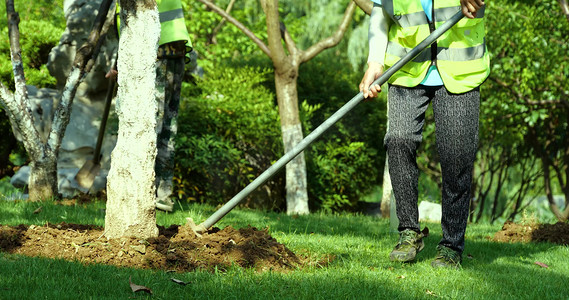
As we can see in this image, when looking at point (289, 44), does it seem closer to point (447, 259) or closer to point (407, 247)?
point (407, 247)

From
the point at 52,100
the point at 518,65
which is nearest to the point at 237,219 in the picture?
the point at 52,100

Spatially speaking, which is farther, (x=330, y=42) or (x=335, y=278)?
(x=330, y=42)

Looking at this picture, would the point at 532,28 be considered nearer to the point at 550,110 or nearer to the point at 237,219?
the point at 550,110

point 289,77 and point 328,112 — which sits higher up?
point 289,77

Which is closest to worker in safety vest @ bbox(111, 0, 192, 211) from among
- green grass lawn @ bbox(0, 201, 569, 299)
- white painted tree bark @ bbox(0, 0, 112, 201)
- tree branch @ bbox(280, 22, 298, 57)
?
white painted tree bark @ bbox(0, 0, 112, 201)

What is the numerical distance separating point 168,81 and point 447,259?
10.1 feet

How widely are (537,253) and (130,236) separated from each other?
2.70 meters

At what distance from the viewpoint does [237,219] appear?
18.0 feet

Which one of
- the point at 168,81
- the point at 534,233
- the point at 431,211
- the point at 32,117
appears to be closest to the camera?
the point at 534,233

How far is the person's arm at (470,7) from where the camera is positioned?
3260 mm

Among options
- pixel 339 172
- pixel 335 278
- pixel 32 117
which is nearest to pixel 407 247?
pixel 335 278

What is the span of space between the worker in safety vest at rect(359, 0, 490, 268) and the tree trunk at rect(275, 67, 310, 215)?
440 centimetres

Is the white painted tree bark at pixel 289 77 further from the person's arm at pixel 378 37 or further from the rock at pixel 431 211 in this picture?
the person's arm at pixel 378 37

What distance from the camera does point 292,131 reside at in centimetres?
828
